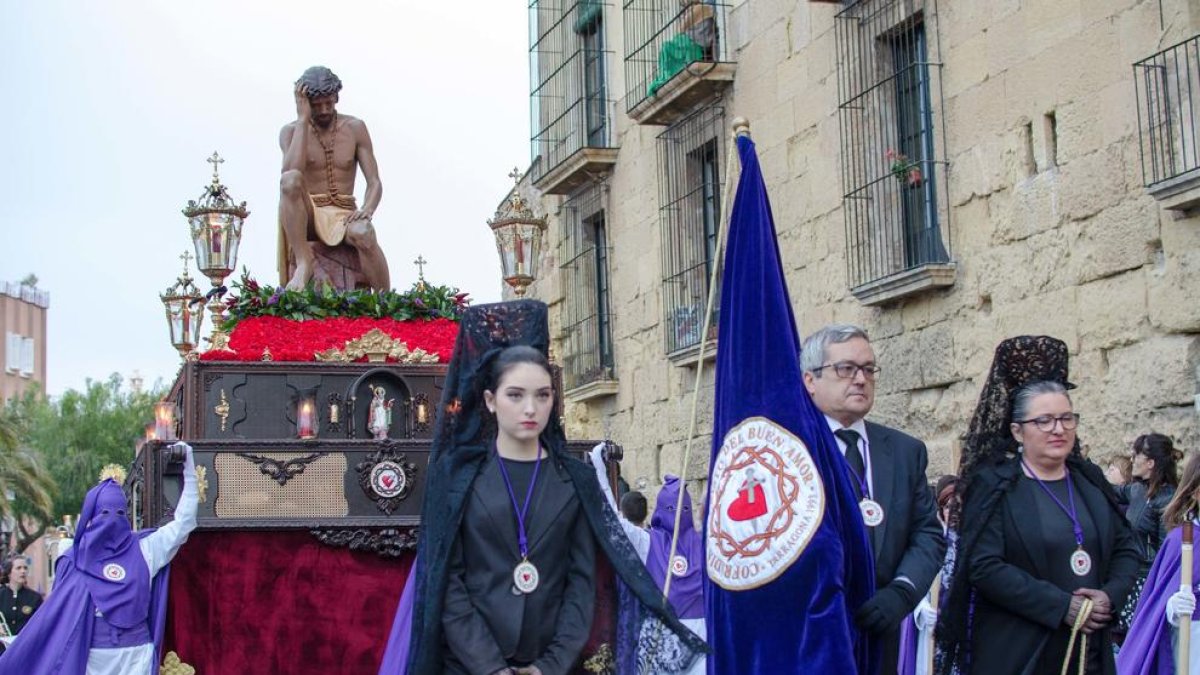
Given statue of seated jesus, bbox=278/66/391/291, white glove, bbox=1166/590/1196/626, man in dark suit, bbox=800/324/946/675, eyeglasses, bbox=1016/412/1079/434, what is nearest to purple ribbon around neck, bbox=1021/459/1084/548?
eyeglasses, bbox=1016/412/1079/434

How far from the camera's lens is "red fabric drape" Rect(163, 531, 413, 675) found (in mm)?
9336

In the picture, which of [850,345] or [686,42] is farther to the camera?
[686,42]

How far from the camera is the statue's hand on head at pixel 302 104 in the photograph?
11.8 meters

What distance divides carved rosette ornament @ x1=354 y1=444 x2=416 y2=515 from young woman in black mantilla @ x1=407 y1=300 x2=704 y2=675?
14.2 ft

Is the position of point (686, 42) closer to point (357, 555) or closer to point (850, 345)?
point (357, 555)

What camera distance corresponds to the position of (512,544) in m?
5.36

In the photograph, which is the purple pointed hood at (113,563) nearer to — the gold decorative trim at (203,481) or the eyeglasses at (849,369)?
the gold decorative trim at (203,481)

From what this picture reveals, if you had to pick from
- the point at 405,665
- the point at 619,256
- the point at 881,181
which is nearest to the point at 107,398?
the point at 619,256

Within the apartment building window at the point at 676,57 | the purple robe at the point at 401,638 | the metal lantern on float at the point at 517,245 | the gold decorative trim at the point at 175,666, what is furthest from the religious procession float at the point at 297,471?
the apartment building window at the point at 676,57

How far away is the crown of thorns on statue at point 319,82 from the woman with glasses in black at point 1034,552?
267 inches

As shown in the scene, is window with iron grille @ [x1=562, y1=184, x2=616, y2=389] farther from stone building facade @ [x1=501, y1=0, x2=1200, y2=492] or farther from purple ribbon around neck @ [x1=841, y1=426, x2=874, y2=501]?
purple ribbon around neck @ [x1=841, y1=426, x2=874, y2=501]

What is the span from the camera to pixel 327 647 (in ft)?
31.5

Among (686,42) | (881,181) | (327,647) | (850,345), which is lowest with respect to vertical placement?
(327,647)

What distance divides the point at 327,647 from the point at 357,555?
0.54 metres
